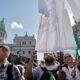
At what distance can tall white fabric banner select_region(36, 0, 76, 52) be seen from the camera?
2.29m

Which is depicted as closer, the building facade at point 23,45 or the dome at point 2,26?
the building facade at point 23,45

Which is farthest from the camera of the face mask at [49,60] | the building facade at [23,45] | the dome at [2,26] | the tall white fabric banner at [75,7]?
the dome at [2,26]

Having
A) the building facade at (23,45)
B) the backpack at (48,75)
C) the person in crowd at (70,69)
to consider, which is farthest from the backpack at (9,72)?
the building facade at (23,45)

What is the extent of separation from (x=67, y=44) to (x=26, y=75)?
0.72 metres

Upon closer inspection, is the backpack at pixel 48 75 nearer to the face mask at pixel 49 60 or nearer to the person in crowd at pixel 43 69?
the person in crowd at pixel 43 69

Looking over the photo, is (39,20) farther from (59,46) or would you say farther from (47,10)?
(59,46)

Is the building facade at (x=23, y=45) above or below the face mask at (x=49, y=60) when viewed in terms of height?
above

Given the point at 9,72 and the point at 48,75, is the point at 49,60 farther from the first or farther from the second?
the point at 9,72

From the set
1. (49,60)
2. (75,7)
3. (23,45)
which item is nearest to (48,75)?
(49,60)

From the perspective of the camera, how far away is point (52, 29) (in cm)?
244

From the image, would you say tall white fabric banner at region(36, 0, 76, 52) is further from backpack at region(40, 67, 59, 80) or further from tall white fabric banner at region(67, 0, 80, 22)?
backpack at region(40, 67, 59, 80)

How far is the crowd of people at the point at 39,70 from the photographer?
7.27 ft

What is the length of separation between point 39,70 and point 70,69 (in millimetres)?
494

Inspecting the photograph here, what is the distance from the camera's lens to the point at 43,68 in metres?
2.66
